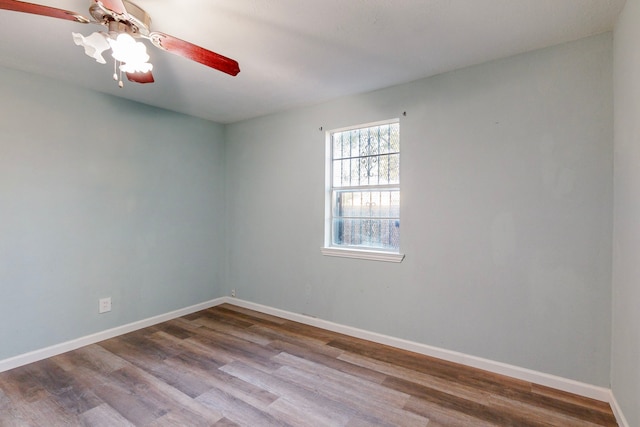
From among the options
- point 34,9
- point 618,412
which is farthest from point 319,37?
point 618,412

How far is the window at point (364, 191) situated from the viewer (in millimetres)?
2938

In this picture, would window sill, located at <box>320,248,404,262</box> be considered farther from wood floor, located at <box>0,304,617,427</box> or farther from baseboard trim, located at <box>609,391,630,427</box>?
baseboard trim, located at <box>609,391,630,427</box>

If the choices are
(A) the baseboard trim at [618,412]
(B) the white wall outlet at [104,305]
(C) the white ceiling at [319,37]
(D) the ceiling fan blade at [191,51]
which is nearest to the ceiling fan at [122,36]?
(D) the ceiling fan blade at [191,51]

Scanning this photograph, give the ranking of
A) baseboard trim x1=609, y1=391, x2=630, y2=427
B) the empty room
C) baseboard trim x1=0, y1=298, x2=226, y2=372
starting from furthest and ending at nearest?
1. baseboard trim x1=0, y1=298, x2=226, y2=372
2. the empty room
3. baseboard trim x1=609, y1=391, x2=630, y2=427

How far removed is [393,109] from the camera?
2.84 m

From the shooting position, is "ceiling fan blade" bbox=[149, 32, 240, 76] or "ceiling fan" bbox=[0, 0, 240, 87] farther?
"ceiling fan blade" bbox=[149, 32, 240, 76]

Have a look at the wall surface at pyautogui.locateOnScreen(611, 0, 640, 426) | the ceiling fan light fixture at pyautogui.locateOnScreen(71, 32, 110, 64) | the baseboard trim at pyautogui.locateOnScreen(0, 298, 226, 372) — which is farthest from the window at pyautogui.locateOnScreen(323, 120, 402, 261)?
the ceiling fan light fixture at pyautogui.locateOnScreen(71, 32, 110, 64)

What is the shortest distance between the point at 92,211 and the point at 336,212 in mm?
2315

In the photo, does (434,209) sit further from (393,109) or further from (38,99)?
(38,99)

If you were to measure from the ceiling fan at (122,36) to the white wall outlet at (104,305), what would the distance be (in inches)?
89.4

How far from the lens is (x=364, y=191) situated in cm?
313

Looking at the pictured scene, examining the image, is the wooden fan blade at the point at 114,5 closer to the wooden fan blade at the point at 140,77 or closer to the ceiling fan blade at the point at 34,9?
the ceiling fan blade at the point at 34,9

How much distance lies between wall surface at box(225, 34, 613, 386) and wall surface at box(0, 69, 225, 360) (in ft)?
4.88

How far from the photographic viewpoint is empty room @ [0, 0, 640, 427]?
185cm
